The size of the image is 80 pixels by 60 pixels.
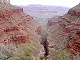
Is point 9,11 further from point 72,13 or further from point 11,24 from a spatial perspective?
point 72,13

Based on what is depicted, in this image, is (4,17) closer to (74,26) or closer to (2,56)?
(74,26)

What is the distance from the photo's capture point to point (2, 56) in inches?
1112

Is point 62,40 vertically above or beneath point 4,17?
beneath

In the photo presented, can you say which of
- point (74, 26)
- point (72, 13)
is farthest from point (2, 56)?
point (72, 13)

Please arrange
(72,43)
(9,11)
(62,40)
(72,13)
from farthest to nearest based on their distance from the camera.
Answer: (72,13) < (9,11) < (62,40) < (72,43)

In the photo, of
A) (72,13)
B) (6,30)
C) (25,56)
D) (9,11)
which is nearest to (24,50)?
(25,56)

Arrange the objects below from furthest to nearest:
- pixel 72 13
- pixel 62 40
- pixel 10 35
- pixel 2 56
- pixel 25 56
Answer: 1. pixel 72 13
2. pixel 62 40
3. pixel 10 35
4. pixel 2 56
5. pixel 25 56

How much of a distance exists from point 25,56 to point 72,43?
13623 millimetres

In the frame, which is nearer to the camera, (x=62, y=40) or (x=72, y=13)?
(x=62, y=40)

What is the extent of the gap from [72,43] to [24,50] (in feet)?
41.4

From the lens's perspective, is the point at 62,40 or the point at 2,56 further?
the point at 62,40

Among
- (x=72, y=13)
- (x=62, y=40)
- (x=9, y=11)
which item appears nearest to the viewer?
(x=62, y=40)

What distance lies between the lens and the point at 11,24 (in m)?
44.5

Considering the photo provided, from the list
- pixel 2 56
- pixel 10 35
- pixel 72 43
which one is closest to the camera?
pixel 2 56
